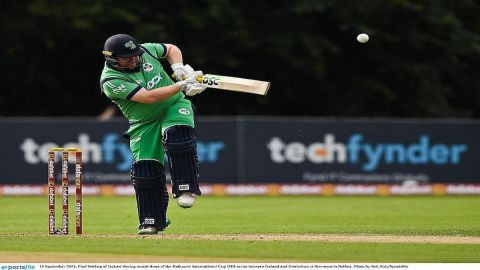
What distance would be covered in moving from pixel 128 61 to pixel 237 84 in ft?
3.21

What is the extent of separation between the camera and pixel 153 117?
1028cm

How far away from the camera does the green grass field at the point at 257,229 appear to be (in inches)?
337

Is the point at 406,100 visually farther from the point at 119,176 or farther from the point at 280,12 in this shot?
the point at 119,176

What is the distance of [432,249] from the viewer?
9000 millimetres

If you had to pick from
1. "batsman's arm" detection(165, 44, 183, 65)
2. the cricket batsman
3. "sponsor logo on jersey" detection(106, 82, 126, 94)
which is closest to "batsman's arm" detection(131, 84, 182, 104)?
the cricket batsman

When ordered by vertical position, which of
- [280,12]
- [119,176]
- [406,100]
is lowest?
[119,176]

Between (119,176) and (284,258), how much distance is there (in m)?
12.0

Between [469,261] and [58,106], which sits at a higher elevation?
[58,106]

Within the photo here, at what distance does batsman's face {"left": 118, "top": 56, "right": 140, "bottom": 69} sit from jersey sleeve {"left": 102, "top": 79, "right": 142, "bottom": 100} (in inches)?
6.3

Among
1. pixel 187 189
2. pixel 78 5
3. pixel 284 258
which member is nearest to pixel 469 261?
pixel 284 258

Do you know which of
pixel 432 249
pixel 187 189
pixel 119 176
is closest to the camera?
pixel 432 249

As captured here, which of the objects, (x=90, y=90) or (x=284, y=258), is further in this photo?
(x=90, y=90)

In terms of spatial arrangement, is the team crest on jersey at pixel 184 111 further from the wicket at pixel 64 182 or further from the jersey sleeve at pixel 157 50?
the wicket at pixel 64 182

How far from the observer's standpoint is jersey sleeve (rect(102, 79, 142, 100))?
32.6ft
